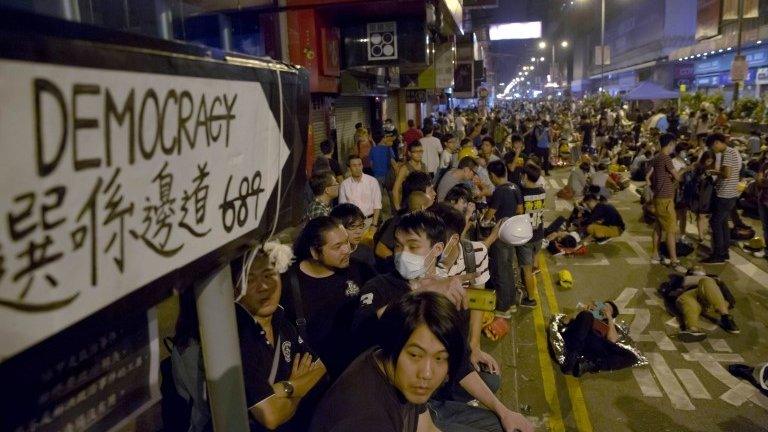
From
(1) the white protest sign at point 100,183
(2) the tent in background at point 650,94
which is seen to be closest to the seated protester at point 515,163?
(1) the white protest sign at point 100,183

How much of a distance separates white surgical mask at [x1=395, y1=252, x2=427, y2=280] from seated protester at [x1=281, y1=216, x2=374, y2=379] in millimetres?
379

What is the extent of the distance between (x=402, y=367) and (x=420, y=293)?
0.38 m

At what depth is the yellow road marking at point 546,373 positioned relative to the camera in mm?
4894

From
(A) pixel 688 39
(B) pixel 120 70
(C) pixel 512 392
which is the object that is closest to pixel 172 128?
(B) pixel 120 70

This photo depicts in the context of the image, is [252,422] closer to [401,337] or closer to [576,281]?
[401,337]

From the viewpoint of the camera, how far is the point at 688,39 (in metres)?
49.5

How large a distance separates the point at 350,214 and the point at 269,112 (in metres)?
2.96

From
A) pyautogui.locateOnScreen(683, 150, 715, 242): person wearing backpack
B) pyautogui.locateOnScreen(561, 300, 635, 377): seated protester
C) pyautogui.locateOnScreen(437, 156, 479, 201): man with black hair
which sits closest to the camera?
pyautogui.locateOnScreen(561, 300, 635, 377): seated protester

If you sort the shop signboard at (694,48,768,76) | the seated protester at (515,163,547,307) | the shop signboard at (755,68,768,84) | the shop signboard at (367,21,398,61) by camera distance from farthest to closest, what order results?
1. the shop signboard at (694,48,768,76)
2. the shop signboard at (755,68,768,84)
3. the shop signboard at (367,21,398,61)
4. the seated protester at (515,163,547,307)

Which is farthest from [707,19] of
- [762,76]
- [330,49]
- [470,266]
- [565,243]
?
[470,266]

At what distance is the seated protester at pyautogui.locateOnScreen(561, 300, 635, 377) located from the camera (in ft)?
18.4

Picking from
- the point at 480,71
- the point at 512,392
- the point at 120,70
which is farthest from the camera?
the point at 480,71

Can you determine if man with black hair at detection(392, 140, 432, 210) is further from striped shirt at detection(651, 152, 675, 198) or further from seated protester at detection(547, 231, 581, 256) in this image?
striped shirt at detection(651, 152, 675, 198)

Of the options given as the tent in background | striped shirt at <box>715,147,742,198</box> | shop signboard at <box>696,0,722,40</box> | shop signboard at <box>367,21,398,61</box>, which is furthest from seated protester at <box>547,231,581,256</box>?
shop signboard at <box>696,0,722,40</box>
